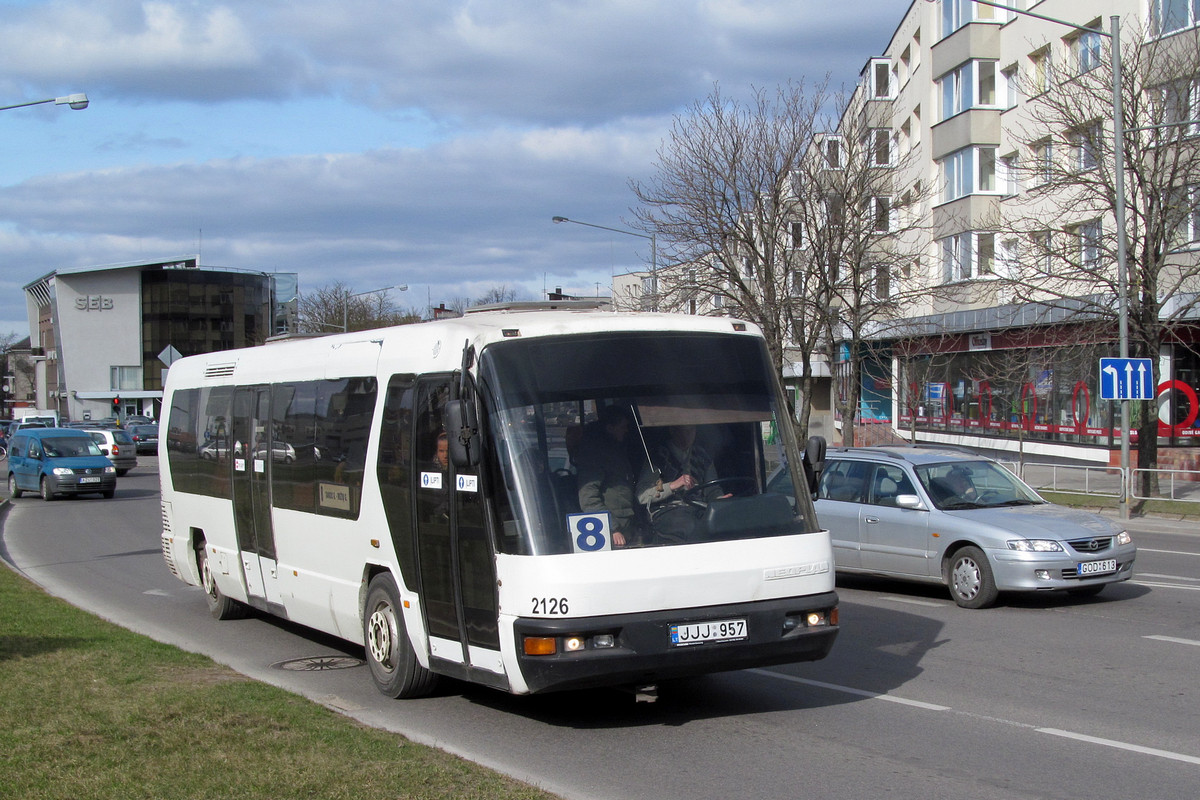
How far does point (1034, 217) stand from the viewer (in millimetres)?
30484

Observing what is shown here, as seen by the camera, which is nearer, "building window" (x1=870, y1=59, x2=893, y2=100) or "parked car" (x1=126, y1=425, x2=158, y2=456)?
"building window" (x1=870, y1=59, x2=893, y2=100)

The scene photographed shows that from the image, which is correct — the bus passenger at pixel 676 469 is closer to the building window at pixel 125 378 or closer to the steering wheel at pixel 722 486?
the steering wheel at pixel 722 486

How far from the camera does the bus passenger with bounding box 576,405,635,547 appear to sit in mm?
7105

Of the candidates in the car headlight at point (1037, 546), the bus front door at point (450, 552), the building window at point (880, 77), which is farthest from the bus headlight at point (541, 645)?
the building window at point (880, 77)

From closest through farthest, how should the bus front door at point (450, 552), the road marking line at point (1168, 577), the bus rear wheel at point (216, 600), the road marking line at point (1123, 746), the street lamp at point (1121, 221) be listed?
1. the road marking line at point (1123, 746)
2. the bus front door at point (450, 552)
3. the bus rear wheel at point (216, 600)
4. the road marking line at point (1168, 577)
5. the street lamp at point (1121, 221)

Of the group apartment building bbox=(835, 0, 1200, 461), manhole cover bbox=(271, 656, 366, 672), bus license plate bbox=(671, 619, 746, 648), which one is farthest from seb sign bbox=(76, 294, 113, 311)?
bus license plate bbox=(671, 619, 746, 648)

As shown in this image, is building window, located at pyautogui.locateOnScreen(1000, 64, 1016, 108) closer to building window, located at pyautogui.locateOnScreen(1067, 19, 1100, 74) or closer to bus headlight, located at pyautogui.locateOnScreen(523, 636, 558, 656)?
building window, located at pyautogui.locateOnScreen(1067, 19, 1100, 74)

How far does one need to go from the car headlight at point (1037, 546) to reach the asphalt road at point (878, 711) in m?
0.65

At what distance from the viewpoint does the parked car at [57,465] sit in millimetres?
32500

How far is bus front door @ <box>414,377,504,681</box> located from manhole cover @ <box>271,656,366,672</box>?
2.16 metres

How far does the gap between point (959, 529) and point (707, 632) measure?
595 centimetres

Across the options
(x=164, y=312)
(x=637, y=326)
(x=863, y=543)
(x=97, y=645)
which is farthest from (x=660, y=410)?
(x=164, y=312)

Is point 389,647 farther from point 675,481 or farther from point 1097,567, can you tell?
point 1097,567

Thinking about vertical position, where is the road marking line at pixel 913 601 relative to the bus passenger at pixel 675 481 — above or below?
below
